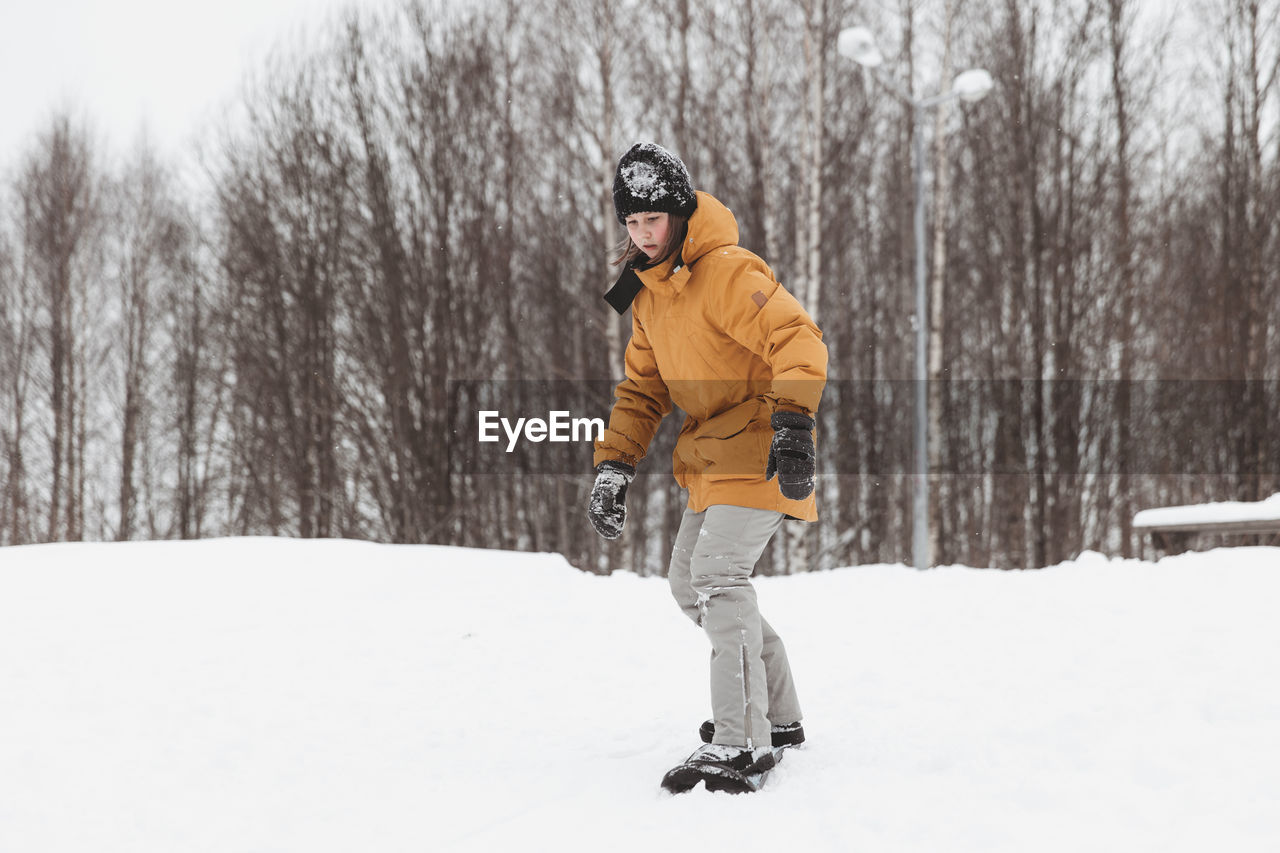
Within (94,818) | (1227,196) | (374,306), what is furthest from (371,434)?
(1227,196)

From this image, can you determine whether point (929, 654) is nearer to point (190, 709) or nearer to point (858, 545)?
point (190, 709)

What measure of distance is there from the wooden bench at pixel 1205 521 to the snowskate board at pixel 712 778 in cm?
613

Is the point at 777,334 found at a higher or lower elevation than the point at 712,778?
higher

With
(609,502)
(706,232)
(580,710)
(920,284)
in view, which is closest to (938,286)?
(920,284)

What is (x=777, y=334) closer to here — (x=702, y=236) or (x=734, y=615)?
(x=702, y=236)

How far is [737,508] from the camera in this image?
8.67ft

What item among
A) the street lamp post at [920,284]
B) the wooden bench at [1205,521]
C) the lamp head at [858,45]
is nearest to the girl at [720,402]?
the wooden bench at [1205,521]

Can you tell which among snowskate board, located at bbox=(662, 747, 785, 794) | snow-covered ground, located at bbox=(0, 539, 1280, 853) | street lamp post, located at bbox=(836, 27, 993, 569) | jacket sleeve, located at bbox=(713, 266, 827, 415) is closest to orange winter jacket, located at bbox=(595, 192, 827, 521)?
jacket sleeve, located at bbox=(713, 266, 827, 415)

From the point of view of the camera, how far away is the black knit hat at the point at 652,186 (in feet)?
8.94

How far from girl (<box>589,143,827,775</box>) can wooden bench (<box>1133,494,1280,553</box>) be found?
19.6 feet

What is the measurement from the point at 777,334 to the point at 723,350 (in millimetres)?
226

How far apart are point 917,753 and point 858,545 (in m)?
15.2

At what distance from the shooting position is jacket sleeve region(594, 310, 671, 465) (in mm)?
2967

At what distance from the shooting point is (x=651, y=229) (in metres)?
2.72
